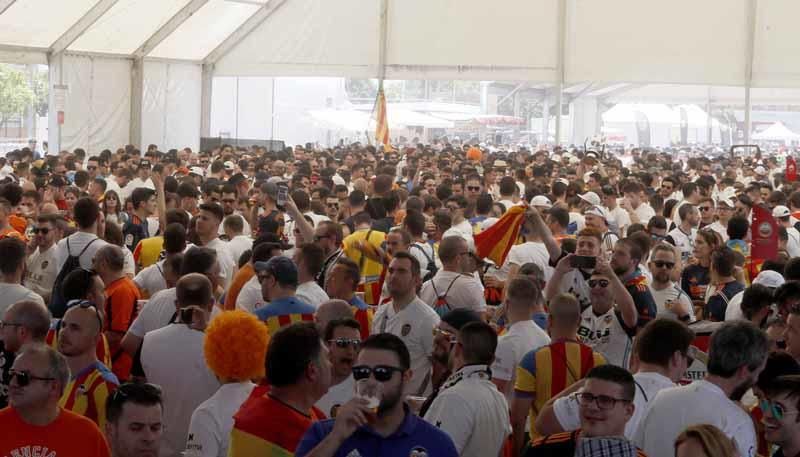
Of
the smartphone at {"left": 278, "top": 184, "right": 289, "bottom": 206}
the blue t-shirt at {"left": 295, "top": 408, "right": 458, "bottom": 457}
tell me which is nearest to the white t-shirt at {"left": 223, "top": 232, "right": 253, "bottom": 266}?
the smartphone at {"left": 278, "top": 184, "right": 289, "bottom": 206}

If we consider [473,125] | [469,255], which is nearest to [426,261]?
[469,255]

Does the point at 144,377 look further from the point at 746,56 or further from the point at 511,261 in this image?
the point at 746,56

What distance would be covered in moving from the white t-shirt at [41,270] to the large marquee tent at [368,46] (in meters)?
16.7

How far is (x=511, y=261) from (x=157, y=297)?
3125 millimetres

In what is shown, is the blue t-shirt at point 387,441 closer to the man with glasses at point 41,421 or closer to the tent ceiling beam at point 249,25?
the man with glasses at point 41,421

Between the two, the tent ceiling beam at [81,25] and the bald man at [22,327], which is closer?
the bald man at [22,327]

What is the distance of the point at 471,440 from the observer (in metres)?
5.24

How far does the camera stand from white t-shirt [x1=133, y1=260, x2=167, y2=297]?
333 inches

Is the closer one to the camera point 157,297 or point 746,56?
point 157,297

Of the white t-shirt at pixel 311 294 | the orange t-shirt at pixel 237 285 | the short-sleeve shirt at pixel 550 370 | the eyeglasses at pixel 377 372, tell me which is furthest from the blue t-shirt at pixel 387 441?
the orange t-shirt at pixel 237 285

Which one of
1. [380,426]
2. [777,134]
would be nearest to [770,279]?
[380,426]

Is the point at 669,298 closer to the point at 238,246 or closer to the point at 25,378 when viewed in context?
the point at 238,246

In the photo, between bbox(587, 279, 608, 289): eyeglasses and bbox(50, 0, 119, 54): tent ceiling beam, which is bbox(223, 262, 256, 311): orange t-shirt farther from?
bbox(50, 0, 119, 54): tent ceiling beam

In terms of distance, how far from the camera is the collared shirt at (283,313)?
6879 mm
